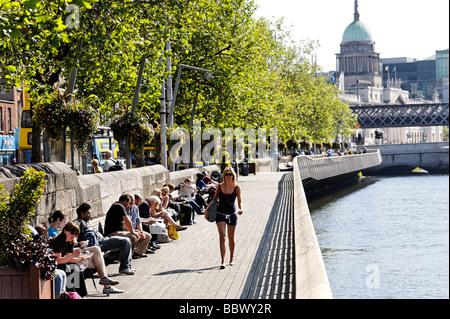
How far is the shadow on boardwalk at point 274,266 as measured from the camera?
10.5 meters

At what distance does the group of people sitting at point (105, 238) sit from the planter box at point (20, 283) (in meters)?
0.74

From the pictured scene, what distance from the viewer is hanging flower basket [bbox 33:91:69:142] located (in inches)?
713

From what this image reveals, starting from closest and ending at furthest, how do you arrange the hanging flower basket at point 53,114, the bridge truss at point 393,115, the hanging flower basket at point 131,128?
the hanging flower basket at point 53,114 < the hanging flower basket at point 131,128 < the bridge truss at point 393,115

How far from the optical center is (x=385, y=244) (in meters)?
42.8

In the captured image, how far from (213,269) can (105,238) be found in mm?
1749

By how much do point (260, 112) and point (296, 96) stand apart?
2934 centimetres

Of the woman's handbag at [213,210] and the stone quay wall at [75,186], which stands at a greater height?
the stone quay wall at [75,186]

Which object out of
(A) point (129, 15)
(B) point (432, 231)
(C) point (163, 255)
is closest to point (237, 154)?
(B) point (432, 231)

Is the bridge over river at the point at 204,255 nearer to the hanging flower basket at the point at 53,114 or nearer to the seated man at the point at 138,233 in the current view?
the seated man at the point at 138,233

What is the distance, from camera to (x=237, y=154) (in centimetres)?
5159

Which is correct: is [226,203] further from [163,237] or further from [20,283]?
[20,283]

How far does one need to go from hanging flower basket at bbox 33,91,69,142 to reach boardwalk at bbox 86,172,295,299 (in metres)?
3.52

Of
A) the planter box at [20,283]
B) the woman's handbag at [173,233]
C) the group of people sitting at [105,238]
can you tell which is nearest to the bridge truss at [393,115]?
the group of people sitting at [105,238]
